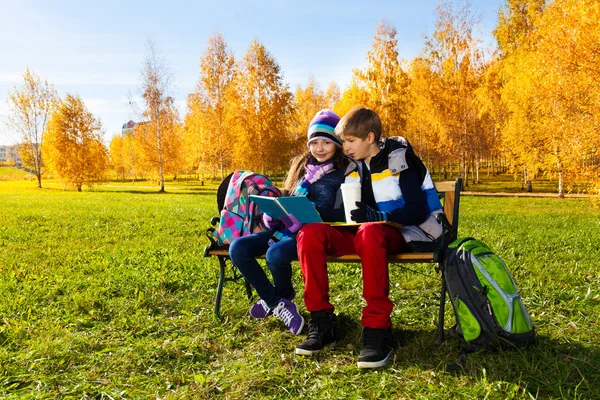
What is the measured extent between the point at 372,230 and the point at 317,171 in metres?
0.85

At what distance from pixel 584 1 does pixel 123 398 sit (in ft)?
43.0

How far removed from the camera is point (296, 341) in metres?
3.53

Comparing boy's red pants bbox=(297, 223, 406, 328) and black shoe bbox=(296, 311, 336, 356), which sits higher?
boy's red pants bbox=(297, 223, 406, 328)

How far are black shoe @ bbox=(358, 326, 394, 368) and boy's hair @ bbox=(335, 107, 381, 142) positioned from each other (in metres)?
1.41

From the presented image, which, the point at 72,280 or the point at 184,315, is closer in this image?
the point at 184,315

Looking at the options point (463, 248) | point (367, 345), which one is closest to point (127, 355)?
point (367, 345)

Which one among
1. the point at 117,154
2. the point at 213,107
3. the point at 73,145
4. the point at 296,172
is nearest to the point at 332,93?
the point at 213,107

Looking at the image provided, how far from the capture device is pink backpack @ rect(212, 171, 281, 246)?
406 centimetres

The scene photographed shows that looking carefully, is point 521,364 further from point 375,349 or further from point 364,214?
point 364,214

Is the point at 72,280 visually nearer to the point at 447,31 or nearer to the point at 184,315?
the point at 184,315

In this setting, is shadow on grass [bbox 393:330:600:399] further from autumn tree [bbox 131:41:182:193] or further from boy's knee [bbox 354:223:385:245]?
autumn tree [bbox 131:41:182:193]

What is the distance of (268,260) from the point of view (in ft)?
12.1

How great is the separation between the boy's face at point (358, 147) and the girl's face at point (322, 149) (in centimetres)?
17

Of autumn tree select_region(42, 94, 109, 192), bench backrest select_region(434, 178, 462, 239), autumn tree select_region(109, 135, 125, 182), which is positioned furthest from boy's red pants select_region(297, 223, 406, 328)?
autumn tree select_region(109, 135, 125, 182)
